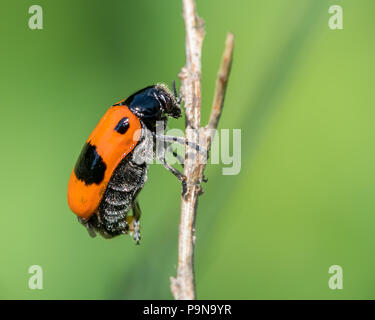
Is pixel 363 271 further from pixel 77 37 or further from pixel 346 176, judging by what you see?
pixel 77 37

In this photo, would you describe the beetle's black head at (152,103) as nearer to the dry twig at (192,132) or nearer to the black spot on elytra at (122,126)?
the black spot on elytra at (122,126)

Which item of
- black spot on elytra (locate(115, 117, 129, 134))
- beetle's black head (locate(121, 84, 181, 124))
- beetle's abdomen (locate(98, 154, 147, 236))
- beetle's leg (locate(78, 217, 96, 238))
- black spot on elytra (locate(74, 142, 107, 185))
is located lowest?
beetle's leg (locate(78, 217, 96, 238))

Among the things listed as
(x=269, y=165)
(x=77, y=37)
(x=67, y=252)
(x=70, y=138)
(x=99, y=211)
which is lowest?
(x=67, y=252)

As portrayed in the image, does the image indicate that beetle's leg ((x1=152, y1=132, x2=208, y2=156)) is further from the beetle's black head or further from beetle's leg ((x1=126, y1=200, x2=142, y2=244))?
beetle's leg ((x1=126, y1=200, x2=142, y2=244))

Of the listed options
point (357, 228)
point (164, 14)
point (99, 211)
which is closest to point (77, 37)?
point (164, 14)

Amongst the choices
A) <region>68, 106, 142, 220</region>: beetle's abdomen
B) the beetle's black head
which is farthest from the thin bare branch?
the beetle's black head
